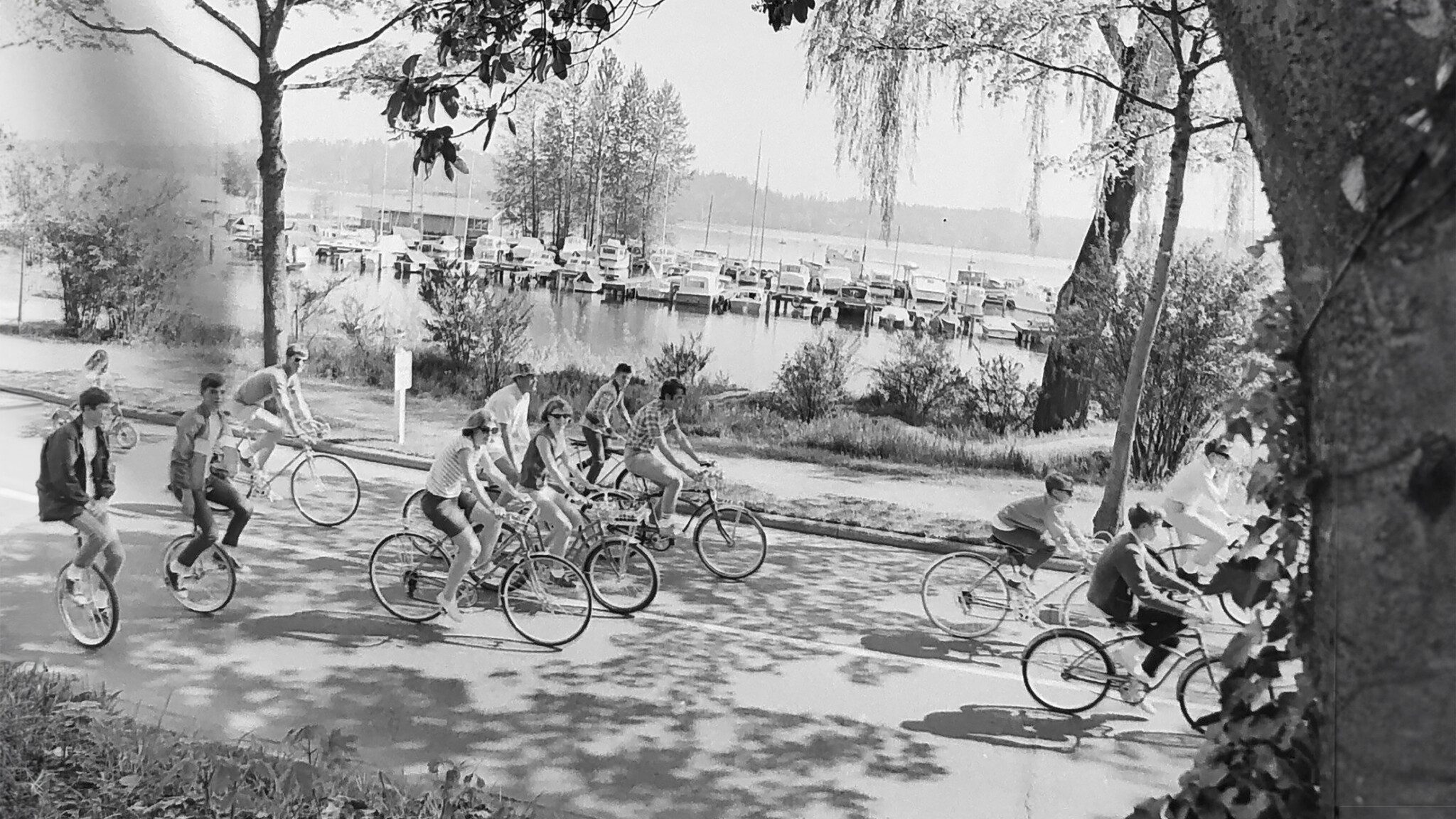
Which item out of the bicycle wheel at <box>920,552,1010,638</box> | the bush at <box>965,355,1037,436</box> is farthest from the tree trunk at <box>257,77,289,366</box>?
the bicycle wheel at <box>920,552,1010,638</box>

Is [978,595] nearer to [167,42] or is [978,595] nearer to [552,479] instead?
[552,479]

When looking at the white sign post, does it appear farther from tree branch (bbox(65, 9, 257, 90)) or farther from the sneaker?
the sneaker

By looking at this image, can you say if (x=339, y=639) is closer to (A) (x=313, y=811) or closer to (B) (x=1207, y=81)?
(A) (x=313, y=811)

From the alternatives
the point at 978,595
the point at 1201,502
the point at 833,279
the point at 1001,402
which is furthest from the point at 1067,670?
the point at 833,279

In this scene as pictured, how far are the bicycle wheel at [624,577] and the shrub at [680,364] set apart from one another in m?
10.1

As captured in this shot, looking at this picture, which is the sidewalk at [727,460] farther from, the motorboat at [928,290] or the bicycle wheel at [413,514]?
the motorboat at [928,290]

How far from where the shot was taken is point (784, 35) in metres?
20.3

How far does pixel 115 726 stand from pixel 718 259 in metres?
19.3

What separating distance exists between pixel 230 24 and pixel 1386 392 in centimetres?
1679

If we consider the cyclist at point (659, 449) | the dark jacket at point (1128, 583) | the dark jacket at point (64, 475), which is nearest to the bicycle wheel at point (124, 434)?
the dark jacket at point (64, 475)

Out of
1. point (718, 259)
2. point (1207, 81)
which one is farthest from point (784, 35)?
point (1207, 81)

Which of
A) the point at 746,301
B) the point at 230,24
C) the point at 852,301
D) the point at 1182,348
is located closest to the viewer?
the point at 230,24

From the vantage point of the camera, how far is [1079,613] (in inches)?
391

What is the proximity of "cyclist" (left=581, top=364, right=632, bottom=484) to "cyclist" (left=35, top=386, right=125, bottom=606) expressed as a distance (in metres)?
5.67
